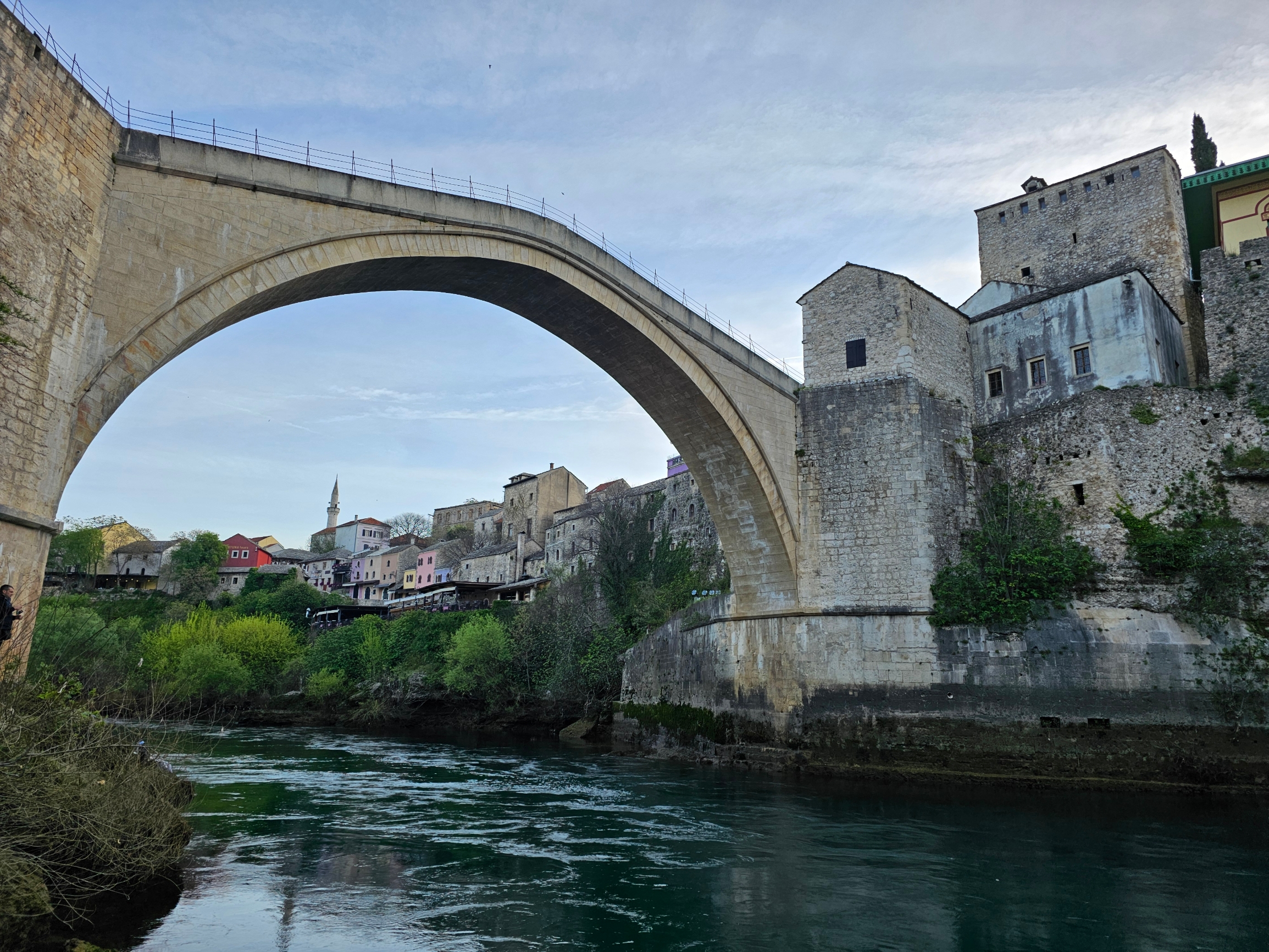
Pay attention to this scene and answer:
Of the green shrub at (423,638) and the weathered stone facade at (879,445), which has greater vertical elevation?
the weathered stone facade at (879,445)

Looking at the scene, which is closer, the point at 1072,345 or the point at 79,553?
the point at 1072,345

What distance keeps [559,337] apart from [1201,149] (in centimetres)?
2500

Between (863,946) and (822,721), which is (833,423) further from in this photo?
(863,946)

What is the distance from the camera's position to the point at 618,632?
85.7 feet

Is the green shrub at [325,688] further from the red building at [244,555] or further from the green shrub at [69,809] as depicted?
the red building at [244,555]

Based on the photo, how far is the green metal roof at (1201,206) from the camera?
883 inches

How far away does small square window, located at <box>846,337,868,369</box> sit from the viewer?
17.9 m

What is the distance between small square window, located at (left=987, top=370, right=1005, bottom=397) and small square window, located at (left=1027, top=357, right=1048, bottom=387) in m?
0.57

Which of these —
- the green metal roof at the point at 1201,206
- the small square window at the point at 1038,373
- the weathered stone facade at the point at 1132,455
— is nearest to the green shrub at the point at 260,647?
the small square window at the point at 1038,373

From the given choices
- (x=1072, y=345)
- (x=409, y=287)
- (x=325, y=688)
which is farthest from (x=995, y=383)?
(x=325, y=688)

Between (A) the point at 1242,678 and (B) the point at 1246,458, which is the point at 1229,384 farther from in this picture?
(A) the point at 1242,678

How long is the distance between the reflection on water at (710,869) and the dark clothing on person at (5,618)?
2.56 meters

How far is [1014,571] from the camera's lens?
1573cm

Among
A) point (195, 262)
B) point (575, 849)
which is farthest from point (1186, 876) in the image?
point (195, 262)
